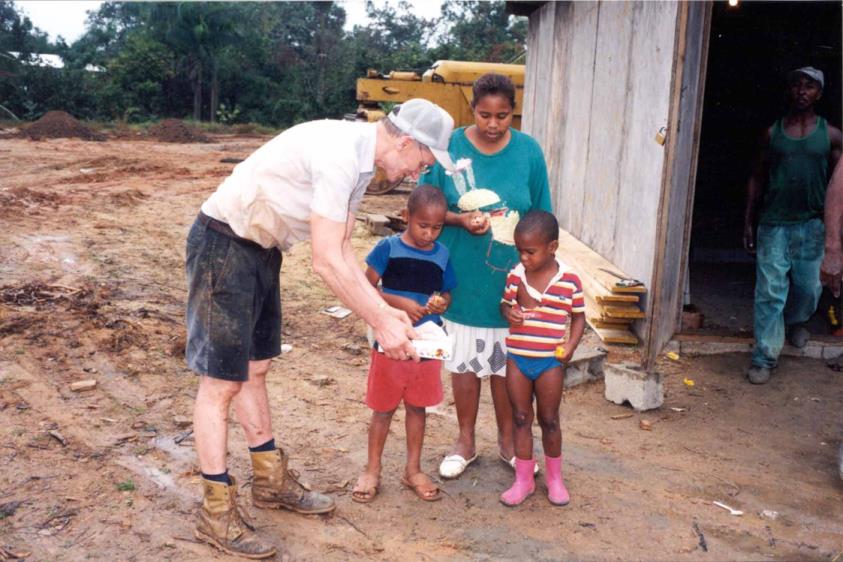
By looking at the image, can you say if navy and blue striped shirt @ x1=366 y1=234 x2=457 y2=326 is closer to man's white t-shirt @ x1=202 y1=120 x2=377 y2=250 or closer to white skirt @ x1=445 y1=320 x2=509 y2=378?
white skirt @ x1=445 y1=320 x2=509 y2=378

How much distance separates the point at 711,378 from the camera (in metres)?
5.98

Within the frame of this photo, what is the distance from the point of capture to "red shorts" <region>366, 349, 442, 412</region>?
376 centimetres

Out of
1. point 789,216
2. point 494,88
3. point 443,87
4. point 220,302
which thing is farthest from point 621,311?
point 443,87

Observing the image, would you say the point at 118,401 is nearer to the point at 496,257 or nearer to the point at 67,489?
Answer: the point at 67,489

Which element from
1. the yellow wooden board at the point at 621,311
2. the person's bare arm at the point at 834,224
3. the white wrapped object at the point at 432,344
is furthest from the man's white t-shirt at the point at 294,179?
the yellow wooden board at the point at 621,311

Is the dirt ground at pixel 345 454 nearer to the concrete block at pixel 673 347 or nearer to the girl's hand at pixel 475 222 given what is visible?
the concrete block at pixel 673 347

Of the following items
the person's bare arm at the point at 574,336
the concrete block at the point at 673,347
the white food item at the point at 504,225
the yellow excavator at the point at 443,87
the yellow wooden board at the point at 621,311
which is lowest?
the concrete block at the point at 673,347

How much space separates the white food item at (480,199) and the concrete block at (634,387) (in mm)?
2024

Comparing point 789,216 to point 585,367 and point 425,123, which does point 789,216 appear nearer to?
point 585,367

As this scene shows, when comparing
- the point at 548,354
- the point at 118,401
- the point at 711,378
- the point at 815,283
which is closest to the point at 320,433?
the point at 118,401

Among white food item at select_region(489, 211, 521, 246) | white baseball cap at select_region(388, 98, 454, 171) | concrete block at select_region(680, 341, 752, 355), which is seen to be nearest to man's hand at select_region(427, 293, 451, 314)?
white food item at select_region(489, 211, 521, 246)

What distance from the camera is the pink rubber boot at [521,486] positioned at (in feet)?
12.7

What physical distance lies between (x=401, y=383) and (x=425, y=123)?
1.28 metres

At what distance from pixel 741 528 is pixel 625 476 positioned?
2.30 feet
